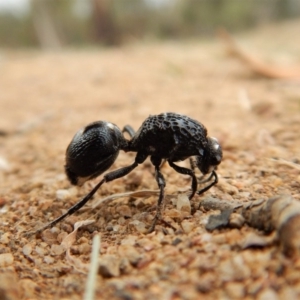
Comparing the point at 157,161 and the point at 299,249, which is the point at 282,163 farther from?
the point at 299,249

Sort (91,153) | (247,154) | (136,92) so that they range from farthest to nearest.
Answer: (136,92), (247,154), (91,153)

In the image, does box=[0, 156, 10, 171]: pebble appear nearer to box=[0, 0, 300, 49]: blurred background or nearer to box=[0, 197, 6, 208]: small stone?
box=[0, 197, 6, 208]: small stone

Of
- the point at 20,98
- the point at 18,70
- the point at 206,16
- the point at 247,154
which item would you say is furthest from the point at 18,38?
the point at 247,154

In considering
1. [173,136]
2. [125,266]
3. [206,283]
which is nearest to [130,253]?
[125,266]

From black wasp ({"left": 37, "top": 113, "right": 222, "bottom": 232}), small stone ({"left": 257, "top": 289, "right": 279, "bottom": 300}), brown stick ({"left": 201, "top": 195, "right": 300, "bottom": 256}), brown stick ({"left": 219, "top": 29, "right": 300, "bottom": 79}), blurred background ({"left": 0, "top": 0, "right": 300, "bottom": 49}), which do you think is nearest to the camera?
small stone ({"left": 257, "top": 289, "right": 279, "bottom": 300})

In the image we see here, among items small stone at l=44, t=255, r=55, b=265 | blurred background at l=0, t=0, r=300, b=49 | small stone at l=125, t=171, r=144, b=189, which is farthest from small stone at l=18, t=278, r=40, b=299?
blurred background at l=0, t=0, r=300, b=49


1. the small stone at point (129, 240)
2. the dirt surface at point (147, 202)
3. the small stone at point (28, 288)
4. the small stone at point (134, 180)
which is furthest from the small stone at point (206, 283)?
the small stone at point (134, 180)
